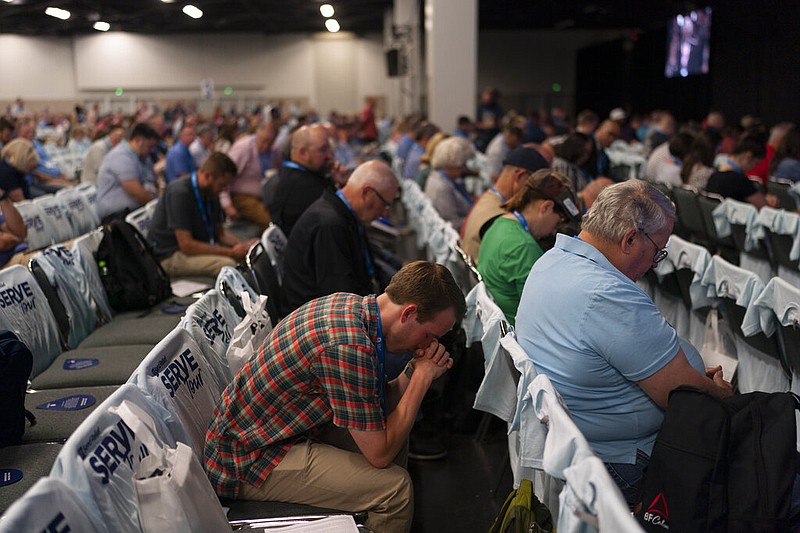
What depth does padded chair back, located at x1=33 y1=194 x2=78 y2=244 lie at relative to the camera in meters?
6.09

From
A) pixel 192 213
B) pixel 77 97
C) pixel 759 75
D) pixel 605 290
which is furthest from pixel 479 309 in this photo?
pixel 77 97

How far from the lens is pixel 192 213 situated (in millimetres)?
5164

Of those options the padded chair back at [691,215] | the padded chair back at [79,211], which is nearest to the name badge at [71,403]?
the padded chair back at [79,211]

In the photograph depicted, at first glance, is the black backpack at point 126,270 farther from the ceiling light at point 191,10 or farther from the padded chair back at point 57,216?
the ceiling light at point 191,10

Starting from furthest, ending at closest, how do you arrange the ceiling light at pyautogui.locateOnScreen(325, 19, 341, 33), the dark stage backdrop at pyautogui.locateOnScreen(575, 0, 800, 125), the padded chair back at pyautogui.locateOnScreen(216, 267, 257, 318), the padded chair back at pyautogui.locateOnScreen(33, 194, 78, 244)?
the ceiling light at pyautogui.locateOnScreen(325, 19, 341, 33) < the dark stage backdrop at pyautogui.locateOnScreen(575, 0, 800, 125) < the padded chair back at pyautogui.locateOnScreen(33, 194, 78, 244) < the padded chair back at pyautogui.locateOnScreen(216, 267, 257, 318)

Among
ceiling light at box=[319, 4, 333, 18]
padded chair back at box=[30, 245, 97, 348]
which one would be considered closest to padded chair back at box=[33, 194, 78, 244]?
padded chair back at box=[30, 245, 97, 348]

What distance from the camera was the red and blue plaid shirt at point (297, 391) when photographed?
2072 millimetres

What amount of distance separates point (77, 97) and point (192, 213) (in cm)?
2847

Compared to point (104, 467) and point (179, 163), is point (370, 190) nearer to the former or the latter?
point (104, 467)

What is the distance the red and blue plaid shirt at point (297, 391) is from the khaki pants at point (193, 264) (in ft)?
9.51

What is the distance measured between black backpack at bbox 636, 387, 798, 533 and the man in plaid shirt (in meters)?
0.66

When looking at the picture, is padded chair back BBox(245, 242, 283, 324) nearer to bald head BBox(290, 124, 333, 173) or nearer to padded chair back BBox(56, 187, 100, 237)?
bald head BBox(290, 124, 333, 173)

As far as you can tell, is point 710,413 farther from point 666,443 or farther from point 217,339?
point 217,339

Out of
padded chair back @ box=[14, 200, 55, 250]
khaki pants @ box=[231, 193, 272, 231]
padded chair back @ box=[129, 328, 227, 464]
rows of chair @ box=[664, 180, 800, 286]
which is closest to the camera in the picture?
padded chair back @ box=[129, 328, 227, 464]
